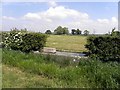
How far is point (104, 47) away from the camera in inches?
472

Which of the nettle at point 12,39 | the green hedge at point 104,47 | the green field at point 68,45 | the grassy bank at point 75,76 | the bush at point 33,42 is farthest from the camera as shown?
the green field at point 68,45

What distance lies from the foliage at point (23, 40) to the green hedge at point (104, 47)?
12.3 feet

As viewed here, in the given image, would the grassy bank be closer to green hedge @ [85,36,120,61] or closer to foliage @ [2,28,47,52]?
green hedge @ [85,36,120,61]

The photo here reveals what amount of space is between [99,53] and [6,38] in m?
6.72

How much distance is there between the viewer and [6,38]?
16125 millimetres

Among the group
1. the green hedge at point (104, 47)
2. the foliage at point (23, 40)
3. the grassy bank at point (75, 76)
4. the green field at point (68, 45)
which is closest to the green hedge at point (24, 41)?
the foliage at point (23, 40)

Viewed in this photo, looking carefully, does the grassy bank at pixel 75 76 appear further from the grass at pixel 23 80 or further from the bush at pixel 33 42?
the bush at pixel 33 42

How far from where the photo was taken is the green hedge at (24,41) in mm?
15164

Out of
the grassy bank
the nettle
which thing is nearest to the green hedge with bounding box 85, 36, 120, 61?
the grassy bank

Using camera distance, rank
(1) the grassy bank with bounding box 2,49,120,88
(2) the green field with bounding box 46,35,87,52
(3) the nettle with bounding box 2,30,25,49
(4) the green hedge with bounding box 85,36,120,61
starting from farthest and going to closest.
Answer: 1. (2) the green field with bounding box 46,35,87,52
2. (3) the nettle with bounding box 2,30,25,49
3. (4) the green hedge with bounding box 85,36,120,61
4. (1) the grassy bank with bounding box 2,49,120,88

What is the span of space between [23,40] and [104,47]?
18.3ft

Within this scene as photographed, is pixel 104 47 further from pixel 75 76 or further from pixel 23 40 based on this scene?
pixel 23 40

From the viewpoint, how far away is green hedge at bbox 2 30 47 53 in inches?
597

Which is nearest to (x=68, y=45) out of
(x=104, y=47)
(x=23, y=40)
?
(x=23, y=40)
